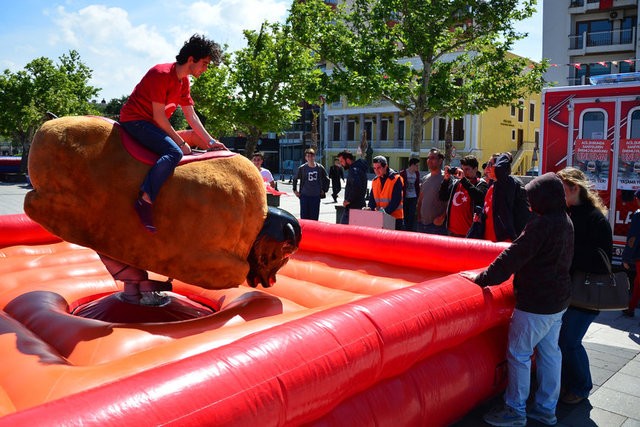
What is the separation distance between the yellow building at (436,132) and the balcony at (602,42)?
5.06m

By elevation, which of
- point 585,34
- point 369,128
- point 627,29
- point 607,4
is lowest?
point 369,128

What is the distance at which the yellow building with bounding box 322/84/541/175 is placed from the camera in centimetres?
3978

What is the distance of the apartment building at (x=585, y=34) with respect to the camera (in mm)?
35094

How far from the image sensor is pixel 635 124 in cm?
799

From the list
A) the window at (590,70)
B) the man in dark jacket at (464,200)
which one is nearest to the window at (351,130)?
the window at (590,70)

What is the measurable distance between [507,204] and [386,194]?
2593 millimetres

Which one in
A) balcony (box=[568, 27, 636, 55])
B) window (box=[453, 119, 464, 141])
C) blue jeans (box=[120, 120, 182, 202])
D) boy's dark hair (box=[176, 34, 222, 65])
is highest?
balcony (box=[568, 27, 636, 55])

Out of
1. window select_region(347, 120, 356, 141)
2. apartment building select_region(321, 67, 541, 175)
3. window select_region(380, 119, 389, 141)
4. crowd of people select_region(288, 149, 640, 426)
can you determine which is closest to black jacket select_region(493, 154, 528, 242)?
crowd of people select_region(288, 149, 640, 426)

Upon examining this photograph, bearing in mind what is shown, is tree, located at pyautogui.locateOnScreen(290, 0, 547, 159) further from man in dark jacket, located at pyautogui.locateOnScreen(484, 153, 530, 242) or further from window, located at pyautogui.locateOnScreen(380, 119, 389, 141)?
window, located at pyautogui.locateOnScreen(380, 119, 389, 141)

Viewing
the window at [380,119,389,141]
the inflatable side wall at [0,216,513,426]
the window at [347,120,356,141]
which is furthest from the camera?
the window at [347,120,356,141]

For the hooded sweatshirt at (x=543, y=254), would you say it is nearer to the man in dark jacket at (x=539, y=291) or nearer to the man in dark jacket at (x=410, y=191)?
the man in dark jacket at (x=539, y=291)

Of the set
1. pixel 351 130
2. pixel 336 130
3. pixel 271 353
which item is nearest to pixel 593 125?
pixel 271 353

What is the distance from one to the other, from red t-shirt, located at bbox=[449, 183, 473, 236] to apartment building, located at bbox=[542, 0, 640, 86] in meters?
29.8

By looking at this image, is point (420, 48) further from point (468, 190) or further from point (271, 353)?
point (271, 353)
